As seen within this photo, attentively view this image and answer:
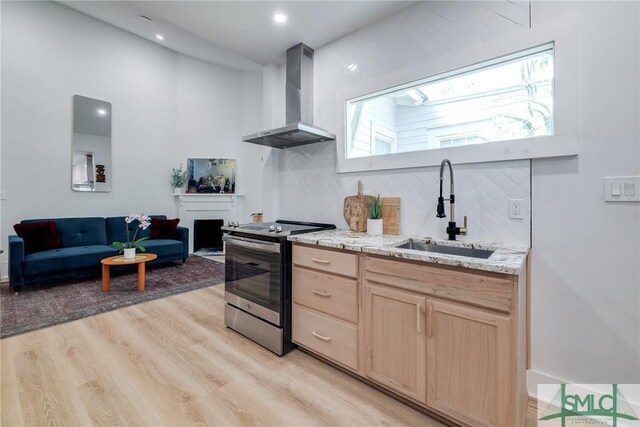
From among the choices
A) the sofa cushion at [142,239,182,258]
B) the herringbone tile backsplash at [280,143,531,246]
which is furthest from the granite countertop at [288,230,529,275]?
the sofa cushion at [142,239,182,258]

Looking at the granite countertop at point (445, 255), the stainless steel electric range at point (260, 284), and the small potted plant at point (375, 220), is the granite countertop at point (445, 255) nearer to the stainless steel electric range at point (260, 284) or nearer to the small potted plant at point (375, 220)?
the small potted plant at point (375, 220)

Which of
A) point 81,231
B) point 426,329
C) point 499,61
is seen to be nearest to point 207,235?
point 81,231

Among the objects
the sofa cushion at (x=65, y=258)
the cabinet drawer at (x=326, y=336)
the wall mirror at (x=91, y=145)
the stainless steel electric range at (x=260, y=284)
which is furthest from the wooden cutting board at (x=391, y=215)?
the wall mirror at (x=91, y=145)

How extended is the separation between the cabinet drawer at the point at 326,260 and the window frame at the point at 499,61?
0.90 m

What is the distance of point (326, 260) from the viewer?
1826 millimetres

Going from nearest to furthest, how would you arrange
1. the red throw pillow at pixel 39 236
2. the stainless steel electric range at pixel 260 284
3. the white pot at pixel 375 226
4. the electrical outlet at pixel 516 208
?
the electrical outlet at pixel 516 208 < the stainless steel electric range at pixel 260 284 < the white pot at pixel 375 226 < the red throw pillow at pixel 39 236

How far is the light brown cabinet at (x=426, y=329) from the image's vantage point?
119 cm

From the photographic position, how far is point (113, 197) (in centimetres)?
464

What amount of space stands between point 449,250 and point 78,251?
14.5 ft

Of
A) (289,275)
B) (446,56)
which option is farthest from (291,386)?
(446,56)

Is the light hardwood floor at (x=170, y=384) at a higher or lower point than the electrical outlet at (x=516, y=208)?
lower

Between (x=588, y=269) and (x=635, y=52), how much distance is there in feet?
3.71

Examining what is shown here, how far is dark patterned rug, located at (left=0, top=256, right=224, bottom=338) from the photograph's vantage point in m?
2.54

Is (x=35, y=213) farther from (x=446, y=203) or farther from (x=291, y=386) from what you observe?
(x=446, y=203)
